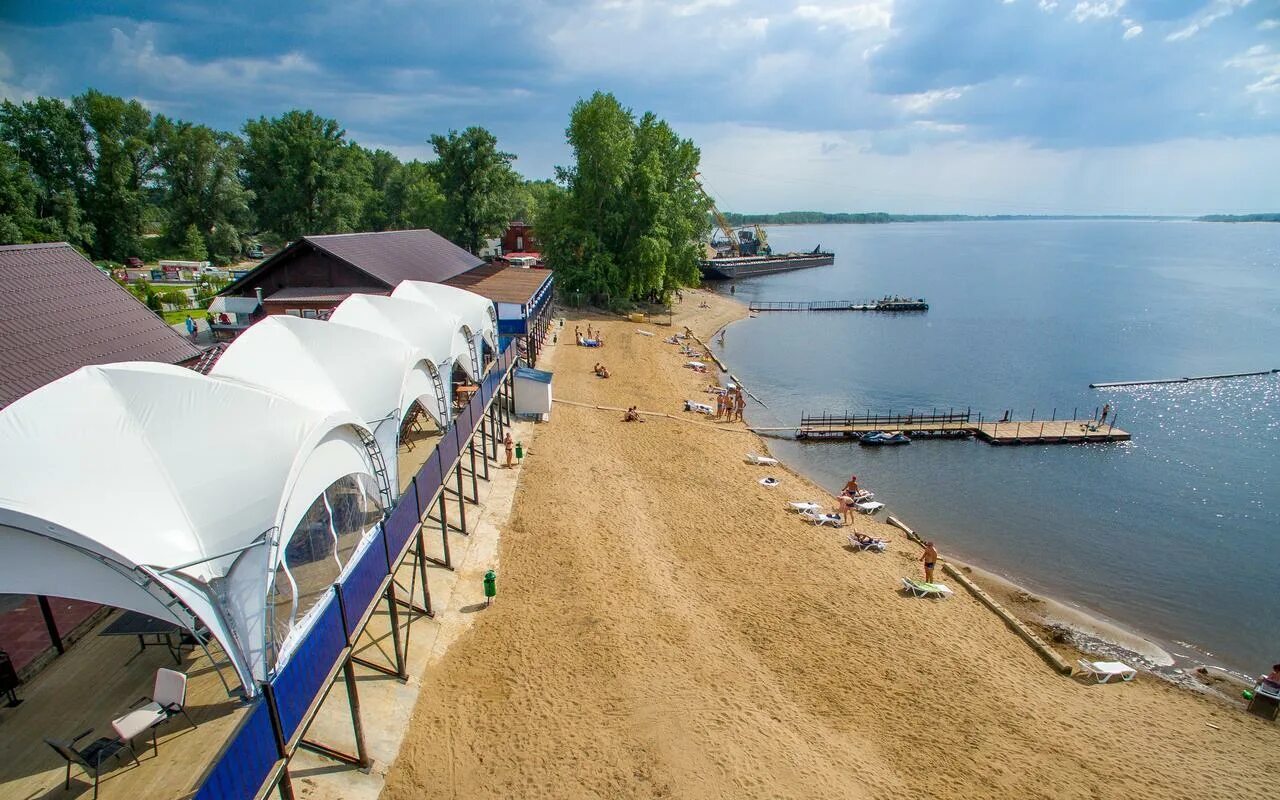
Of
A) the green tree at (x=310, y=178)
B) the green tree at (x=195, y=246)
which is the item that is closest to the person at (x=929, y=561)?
the green tree at (x=310, y=178)

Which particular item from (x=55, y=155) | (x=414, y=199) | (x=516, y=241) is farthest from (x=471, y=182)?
(x=55, y=155)

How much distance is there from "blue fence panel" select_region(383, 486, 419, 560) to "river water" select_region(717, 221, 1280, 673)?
17530 millimetres

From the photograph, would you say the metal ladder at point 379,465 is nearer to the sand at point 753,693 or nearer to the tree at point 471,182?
the sand at point 753,693

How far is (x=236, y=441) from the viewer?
27.4ft

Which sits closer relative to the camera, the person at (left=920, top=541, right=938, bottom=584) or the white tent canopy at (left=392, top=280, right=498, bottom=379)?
the person at (left=920, top=541, right=938, bottom=584)

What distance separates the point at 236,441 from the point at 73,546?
6.96ft

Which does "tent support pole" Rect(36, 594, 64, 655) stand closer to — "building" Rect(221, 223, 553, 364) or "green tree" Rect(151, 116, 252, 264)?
"building" Rect(221, 223, 553, 364)

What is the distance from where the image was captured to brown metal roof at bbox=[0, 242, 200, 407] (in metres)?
12.0

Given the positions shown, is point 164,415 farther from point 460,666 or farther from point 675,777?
point 675,777

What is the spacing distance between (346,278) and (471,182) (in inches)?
1400

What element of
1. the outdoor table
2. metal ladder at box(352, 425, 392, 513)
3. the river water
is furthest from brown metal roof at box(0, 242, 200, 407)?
the river water

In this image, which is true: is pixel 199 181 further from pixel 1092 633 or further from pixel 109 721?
pixel 1092 633

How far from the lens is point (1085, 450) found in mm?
31281

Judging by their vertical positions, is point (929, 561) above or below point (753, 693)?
above
